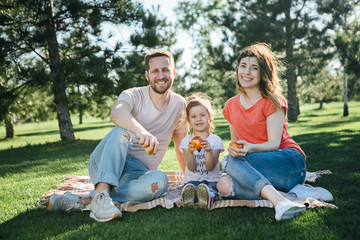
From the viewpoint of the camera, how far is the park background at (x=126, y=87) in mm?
2164

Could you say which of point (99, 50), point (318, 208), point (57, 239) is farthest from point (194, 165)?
point (99, 50)

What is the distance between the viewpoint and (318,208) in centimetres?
240

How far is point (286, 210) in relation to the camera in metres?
2.18

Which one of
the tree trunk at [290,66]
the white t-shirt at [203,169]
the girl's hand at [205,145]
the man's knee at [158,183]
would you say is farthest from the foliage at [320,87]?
the man's knee at [158,183]

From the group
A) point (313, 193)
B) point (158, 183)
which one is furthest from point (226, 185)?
point (313, 193)

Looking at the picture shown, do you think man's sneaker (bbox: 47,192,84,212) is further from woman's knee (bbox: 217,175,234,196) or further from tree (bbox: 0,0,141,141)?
tree (bbox: 0,0,141,141)

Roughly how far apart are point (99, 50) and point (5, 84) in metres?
3.06

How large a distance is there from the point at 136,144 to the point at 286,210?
1.62 meters

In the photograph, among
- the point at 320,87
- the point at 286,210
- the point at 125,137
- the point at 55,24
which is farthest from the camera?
the point at 320,87

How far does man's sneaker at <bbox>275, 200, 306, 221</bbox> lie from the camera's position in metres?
2.17

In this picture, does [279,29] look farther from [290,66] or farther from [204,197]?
[204,197]

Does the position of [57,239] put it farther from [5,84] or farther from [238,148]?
[5,84]

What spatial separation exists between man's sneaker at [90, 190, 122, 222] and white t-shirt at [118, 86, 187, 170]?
784mm

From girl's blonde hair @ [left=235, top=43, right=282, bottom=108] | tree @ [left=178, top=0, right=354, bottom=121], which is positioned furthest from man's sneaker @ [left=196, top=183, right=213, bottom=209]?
tree @ [left=178, top=0, right=354, bottom=121]
